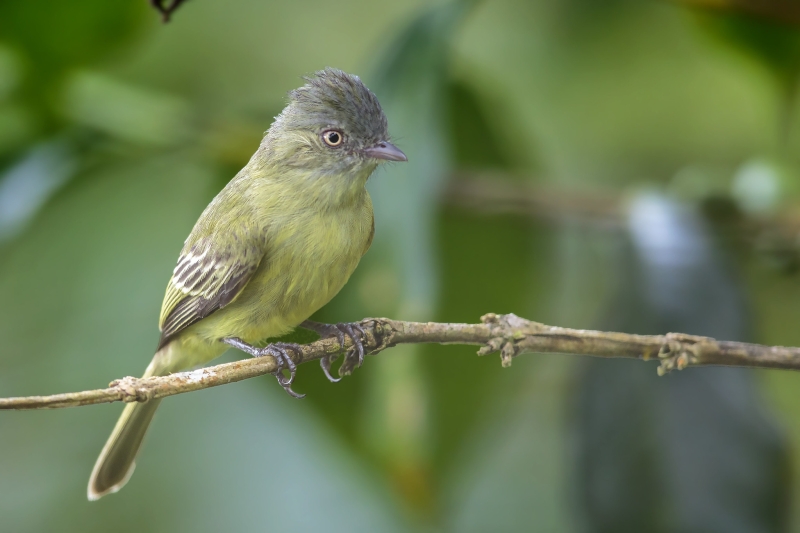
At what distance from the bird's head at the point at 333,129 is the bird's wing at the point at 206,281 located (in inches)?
5.7

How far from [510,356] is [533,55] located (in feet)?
5.72

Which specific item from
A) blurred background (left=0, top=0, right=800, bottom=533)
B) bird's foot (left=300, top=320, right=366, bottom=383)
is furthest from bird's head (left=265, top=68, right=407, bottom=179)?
bird's foot (left=300, top=320, right=366, bottom=383)

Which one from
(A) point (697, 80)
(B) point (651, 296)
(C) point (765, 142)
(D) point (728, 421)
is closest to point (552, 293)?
(B) point (651, 296)

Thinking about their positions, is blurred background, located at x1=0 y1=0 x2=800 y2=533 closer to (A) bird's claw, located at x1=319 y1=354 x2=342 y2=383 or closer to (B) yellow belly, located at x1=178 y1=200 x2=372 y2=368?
(B) yellow belly, located at x1=178 y1=200 x2=372 y2=368

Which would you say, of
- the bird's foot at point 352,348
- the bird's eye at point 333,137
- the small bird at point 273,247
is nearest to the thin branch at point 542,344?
the bird's foot at point 352,348

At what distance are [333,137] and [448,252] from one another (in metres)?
0.83

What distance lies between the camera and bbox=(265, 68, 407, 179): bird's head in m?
0.92

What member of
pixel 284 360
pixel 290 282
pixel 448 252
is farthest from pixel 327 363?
pixel 448 252

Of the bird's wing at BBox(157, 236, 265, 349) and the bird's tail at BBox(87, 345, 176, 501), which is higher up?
the bird's wing at BBox(157, 236, 265, 349)

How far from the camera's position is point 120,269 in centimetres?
212

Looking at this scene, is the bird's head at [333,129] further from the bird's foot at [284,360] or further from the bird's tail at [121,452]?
the bird's tail at [121,452]

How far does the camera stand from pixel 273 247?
1.14 metres

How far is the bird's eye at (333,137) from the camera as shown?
1.02 metres

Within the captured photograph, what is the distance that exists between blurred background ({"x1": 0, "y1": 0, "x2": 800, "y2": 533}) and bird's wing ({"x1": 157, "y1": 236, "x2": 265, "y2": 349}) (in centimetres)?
15
